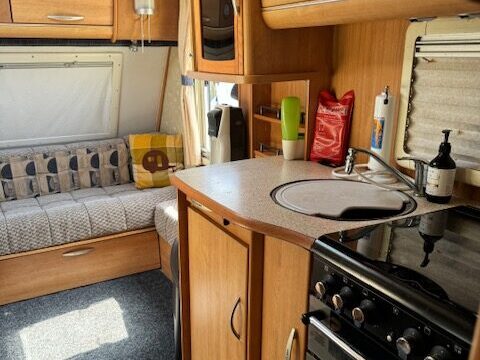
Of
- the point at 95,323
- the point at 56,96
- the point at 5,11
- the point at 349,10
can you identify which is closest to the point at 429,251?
the point at 349,10

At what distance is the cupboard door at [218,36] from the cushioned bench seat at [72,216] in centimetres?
130

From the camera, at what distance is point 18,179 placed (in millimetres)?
3023

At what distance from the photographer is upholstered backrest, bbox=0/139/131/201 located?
3016mm

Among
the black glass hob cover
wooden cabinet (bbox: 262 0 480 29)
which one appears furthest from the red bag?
the black glass hob cover

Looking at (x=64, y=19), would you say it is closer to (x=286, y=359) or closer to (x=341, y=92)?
(x=341, y=92)

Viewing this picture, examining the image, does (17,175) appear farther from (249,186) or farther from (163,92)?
(249,186)

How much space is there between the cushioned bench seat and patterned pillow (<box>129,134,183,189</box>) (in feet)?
0.49

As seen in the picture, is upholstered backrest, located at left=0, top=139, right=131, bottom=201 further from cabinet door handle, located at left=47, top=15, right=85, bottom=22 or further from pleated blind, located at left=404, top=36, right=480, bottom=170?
pleated blind, located at left=404, top=36, right=480, bottom=170

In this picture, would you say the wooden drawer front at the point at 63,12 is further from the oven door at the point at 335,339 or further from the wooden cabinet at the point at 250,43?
the oven door at the point at 335,339

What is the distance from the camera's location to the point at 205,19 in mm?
1779

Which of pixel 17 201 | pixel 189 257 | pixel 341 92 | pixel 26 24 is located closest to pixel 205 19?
pixel 341 92

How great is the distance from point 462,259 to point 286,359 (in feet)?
1.66

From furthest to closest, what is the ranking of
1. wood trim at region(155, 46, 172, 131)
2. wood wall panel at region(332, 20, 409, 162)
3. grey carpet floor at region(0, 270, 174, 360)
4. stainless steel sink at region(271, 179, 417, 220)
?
1. wood trim at region(155, 46, 172, 131)
2. grey carpet floor at region(0, 270, 174, 360)
3. wood wall panel at region(332, 20, 409, 162)
4. stainless steel sink at region(271, 179, 417, 220)

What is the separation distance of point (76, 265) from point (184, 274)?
4.26 feet
